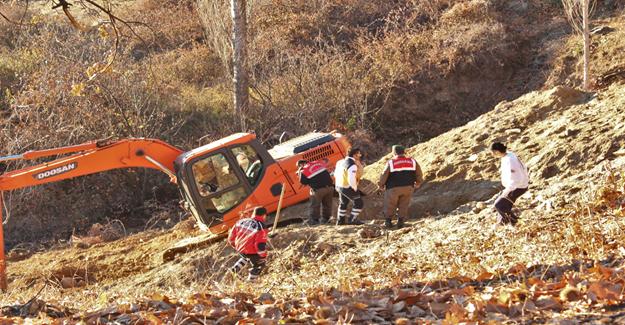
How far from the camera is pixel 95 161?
1305 centimetres

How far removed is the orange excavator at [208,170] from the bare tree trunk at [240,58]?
6.91 m

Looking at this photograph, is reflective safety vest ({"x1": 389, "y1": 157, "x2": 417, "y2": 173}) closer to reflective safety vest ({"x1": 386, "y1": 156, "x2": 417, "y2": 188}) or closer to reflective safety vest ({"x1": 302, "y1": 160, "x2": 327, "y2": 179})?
reflective safety vest ({"x1": 386, "y1": 156, "x2": 417, "y2": 188})

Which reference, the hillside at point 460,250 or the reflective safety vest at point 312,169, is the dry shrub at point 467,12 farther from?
the reflective safety vest at point 312,169

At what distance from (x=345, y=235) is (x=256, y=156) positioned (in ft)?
7.42

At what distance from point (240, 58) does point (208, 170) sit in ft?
26.2

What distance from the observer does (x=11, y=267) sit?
15188 millimetres

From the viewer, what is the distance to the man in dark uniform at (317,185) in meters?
13.2

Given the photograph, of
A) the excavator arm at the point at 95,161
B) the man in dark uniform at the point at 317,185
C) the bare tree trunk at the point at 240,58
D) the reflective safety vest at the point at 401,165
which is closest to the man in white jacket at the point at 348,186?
the man in dark uniform at the point at 317,185

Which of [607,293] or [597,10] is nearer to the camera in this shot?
[607,293]

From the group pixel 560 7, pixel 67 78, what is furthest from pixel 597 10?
pixel 67 78

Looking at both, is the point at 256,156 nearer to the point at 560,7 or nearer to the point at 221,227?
the point at 221,227

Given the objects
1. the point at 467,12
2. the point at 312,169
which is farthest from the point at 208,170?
the point at 467,12

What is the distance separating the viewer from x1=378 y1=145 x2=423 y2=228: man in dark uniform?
41.3ft

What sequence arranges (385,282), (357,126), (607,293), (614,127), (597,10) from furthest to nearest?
(597,10)
(357,126)
(614,127)
(385,282)
(607,293)
